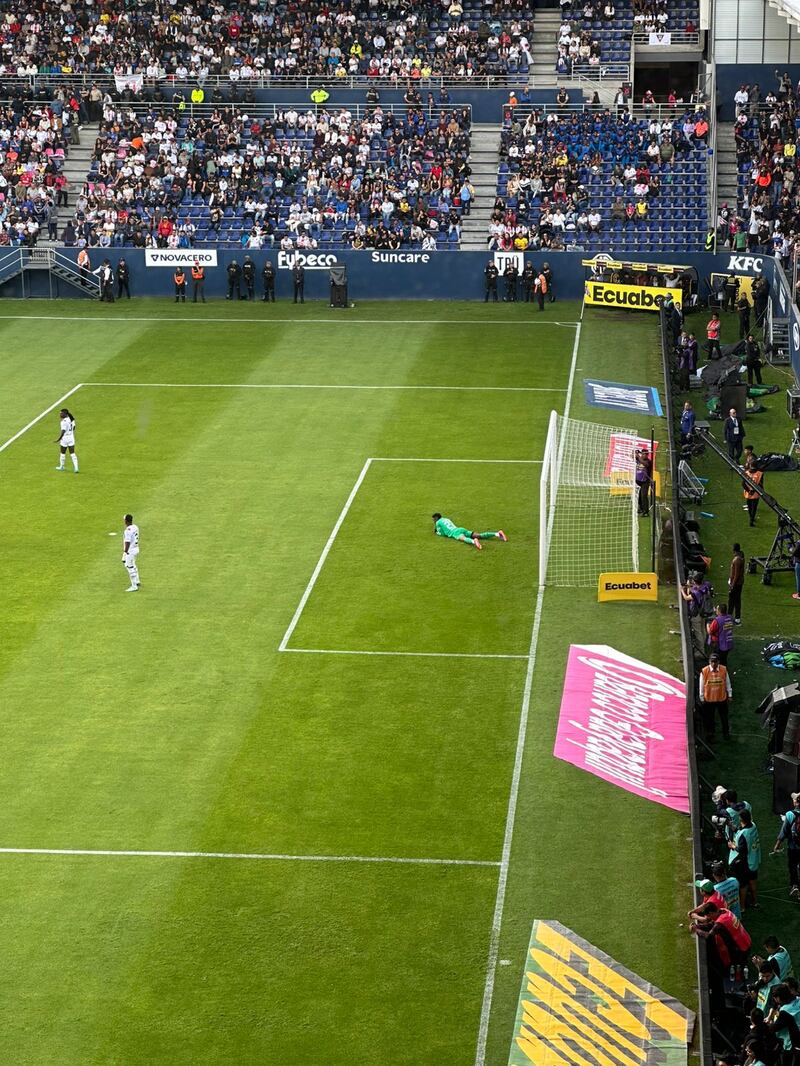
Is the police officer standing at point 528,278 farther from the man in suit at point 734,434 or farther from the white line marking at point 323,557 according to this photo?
the white line marking at point 323,557

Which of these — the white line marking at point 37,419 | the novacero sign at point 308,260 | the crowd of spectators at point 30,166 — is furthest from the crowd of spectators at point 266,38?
the white line marking at point 37,419

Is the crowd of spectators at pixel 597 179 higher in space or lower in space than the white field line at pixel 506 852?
higher

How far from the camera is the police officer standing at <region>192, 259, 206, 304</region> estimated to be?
5653 cm

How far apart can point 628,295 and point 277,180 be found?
1524cm

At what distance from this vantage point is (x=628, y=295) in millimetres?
53969

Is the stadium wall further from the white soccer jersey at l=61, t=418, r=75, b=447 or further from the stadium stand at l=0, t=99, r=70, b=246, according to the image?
the white soccer jersey at l=61, t=418, r=75, b=447

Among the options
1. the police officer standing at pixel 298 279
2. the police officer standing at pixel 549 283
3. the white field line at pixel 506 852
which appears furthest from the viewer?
the police officer standing at pixel 298 279

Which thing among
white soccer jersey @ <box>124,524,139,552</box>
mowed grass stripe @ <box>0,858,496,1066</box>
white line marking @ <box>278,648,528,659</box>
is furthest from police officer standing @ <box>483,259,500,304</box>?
mowed grass stripe @ <box>0,858,496,1066</box>

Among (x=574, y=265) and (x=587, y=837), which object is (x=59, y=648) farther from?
(x=574, y=265)

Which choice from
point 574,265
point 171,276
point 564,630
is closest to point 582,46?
point 574,265

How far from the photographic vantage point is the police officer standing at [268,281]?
56.1m

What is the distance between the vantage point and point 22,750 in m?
23.5

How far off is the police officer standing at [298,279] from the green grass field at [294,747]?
13778 millimetres

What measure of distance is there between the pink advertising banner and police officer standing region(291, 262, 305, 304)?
31.5 meters
